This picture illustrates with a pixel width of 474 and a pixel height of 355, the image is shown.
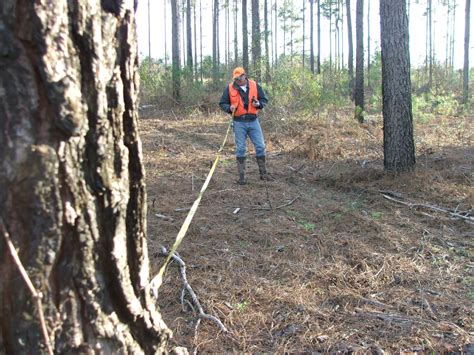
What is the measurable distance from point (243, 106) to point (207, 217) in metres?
2.30

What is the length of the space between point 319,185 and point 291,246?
9.45 feet

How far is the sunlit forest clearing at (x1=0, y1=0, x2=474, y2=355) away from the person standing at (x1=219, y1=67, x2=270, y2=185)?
0.10 ft

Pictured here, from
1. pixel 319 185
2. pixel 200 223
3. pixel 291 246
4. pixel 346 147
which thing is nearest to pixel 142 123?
pixel 346 147

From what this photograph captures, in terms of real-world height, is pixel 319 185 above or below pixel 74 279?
below

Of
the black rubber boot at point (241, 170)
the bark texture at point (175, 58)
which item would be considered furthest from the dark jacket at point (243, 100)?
the bark texture at point (175, 58)

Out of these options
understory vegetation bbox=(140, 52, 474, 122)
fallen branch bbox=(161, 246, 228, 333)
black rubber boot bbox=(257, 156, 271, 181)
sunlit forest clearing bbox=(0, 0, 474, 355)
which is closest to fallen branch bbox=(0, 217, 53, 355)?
sunlit forest clearing bbox=(0, 0, 474, 355)

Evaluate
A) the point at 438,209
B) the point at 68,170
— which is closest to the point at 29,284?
the point at 68,170

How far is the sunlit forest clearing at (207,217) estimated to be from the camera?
1.03 m

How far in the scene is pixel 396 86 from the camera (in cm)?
736

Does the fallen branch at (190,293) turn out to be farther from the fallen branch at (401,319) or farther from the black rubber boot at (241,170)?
the black rubber boot at (241,170)

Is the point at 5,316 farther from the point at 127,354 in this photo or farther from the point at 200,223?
the point at 200,223

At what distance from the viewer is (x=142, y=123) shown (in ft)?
43.8

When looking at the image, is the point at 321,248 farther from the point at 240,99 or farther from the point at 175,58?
the point at 175,58

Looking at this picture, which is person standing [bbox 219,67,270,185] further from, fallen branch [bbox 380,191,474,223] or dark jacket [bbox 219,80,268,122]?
fallen branch [bbox 380,191,474,223]
